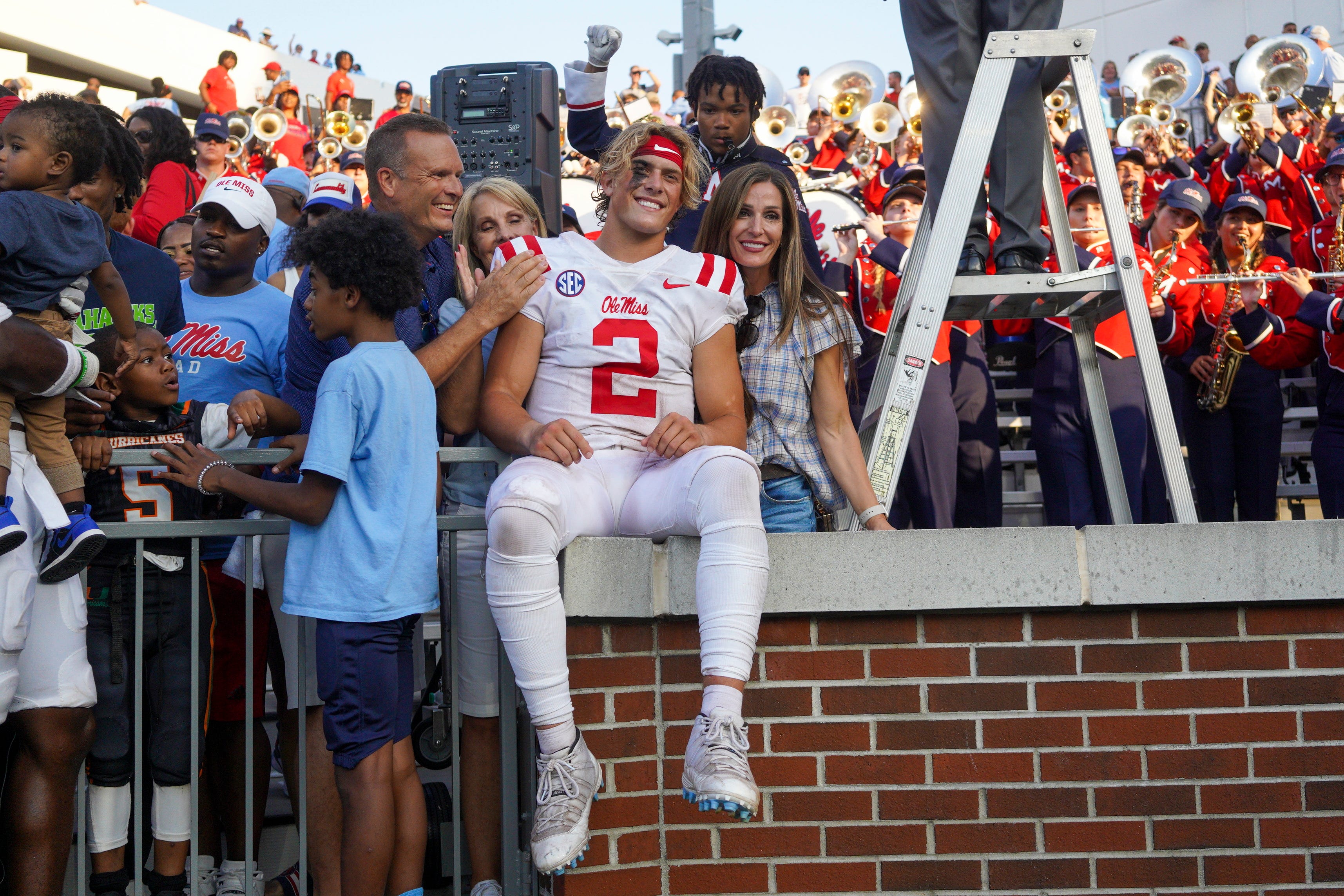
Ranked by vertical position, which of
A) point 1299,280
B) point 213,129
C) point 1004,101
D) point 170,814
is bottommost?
point 170,814

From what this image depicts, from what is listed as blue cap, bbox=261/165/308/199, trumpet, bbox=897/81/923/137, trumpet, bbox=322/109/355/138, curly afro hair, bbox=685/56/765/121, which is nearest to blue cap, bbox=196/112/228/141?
blue cap, bbox=261/165/308/199

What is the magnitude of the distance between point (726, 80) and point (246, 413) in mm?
2374

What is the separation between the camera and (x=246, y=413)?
3182 mm

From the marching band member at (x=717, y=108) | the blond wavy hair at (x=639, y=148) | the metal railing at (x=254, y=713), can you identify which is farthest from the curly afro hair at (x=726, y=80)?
the metal railing at (x=254, y=713)

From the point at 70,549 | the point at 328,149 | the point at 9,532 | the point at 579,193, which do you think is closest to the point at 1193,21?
the point at 579,193

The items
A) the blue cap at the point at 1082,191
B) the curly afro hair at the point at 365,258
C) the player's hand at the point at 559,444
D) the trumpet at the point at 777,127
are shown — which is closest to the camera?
the player's hand at the point at 559,444

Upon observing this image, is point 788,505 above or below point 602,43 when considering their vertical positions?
below

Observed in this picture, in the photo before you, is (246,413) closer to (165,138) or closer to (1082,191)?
(165,138)

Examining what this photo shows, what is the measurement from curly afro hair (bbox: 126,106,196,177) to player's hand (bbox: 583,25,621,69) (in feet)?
7.09

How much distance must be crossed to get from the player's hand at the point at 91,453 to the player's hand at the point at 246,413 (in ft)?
1.03

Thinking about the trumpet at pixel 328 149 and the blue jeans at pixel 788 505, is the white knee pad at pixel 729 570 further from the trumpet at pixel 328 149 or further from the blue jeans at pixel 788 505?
the trumpet at pixel 328 149

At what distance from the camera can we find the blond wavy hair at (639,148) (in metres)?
3.52

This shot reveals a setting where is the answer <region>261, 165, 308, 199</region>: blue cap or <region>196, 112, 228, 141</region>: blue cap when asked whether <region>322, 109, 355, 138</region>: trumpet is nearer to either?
<region>196, 112, 228, 141</region>: blue cap

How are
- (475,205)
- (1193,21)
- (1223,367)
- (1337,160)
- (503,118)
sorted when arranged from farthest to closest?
1. (1193,21)
2. (1337,160)
3. (1223,367)
4. (503,118)
5. (475,205)
